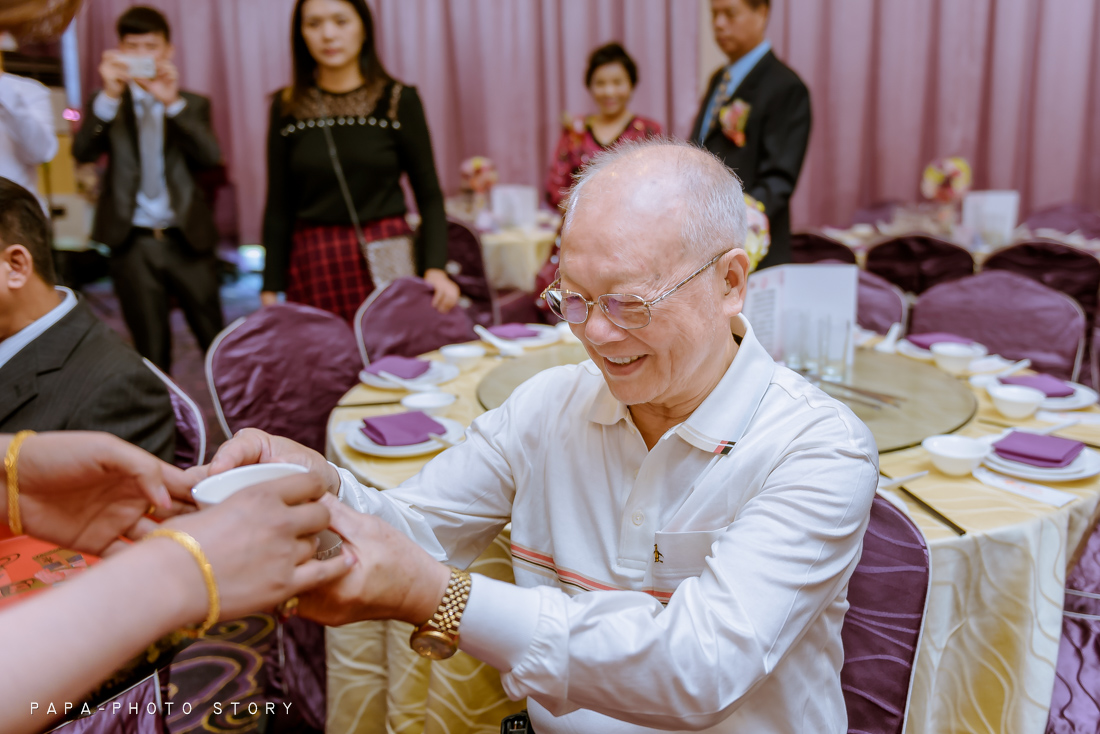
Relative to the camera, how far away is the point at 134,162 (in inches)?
133

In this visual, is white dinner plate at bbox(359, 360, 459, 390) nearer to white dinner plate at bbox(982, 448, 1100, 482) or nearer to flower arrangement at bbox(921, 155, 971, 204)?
white dinner plate at bbox(982, 448, 1100, 482)

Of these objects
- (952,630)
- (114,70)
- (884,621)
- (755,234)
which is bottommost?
(952,630)

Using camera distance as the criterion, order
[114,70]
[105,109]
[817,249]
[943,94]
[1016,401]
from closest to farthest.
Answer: [1016,401] < [114,70] < [105,109] < [817,249] < [943,94]

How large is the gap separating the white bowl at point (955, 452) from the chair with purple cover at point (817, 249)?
7.97 ft

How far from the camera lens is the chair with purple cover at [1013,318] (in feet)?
8.44

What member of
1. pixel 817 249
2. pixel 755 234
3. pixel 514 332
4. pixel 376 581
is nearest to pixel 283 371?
pixel 514 332

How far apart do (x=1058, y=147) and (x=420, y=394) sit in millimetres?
5149

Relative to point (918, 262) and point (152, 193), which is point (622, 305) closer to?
point (152, 193)

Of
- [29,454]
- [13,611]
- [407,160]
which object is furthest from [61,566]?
[407,160]

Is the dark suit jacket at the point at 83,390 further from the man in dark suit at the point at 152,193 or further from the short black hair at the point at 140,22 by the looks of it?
the short black hair at the point at 140,22

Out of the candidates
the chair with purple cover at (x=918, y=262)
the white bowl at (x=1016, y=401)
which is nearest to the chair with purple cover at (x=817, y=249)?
the chair with purple cover at (x=918, y=262)

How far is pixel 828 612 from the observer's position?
1.08 metres

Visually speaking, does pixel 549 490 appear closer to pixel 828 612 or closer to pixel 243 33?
pixel 828 612

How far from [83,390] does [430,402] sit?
706mm
